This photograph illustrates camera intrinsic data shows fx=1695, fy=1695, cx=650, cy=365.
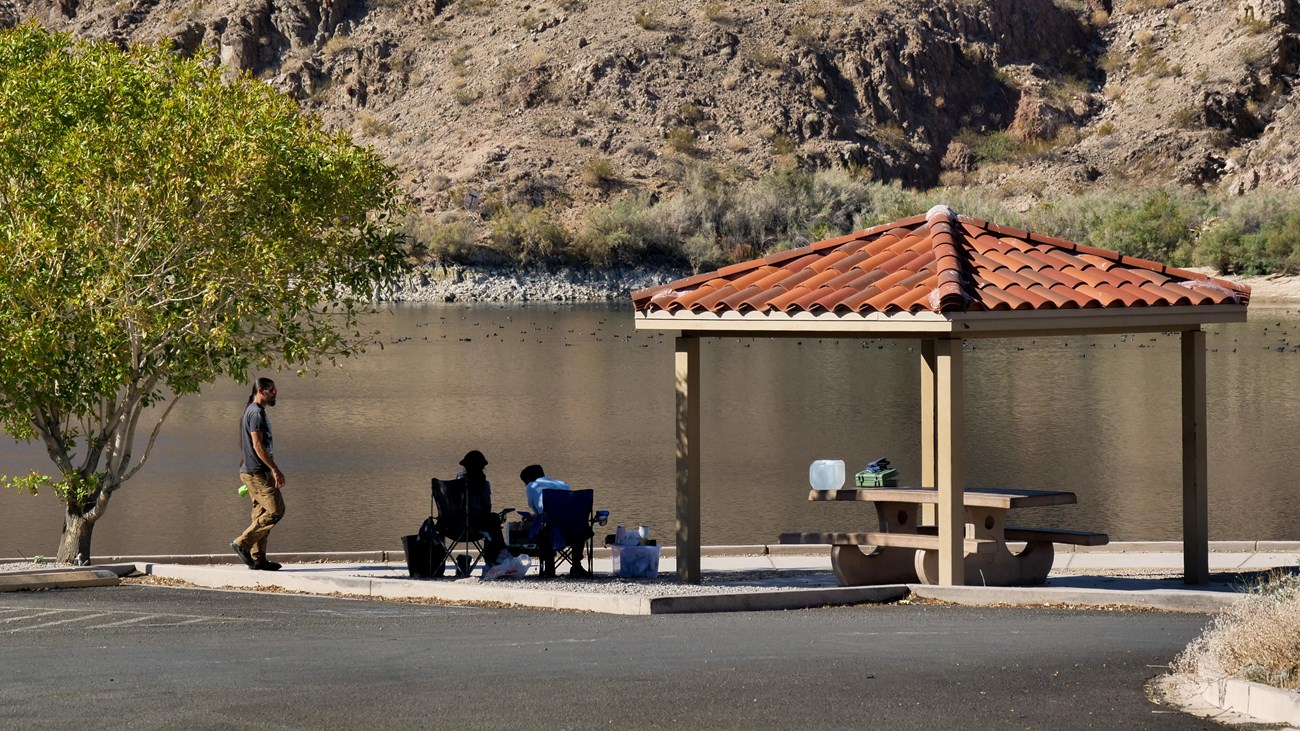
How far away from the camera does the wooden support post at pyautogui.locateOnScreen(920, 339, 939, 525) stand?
1458 cm

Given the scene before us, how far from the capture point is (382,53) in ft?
360

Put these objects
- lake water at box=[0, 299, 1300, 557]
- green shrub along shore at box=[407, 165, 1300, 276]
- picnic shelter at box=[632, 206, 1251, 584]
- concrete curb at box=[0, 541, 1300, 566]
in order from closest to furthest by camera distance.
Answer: picnic shelter at box=[632, 206, 1251, 584], concrete curb at box=[0, 541, 1300, 566], lake water at box=[0, 299, 1300, 557], green shrub along shore at box=[407, 165, 1300, 276]

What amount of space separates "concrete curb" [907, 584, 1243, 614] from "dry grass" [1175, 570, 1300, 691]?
239 cm

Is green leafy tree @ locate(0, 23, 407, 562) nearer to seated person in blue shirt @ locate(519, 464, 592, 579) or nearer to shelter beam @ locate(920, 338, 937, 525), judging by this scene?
seated person in blue shirt @ locate(519, 464, 592, 579)

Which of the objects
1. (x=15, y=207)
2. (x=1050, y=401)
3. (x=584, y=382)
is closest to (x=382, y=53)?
(x=584, y=382)

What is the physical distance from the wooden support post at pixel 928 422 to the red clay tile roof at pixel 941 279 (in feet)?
4.20

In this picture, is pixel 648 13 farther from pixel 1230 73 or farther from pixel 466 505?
pixel 466 505

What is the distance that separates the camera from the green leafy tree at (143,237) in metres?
14.0

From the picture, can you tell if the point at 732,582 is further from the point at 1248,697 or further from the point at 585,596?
the point at 1248,697

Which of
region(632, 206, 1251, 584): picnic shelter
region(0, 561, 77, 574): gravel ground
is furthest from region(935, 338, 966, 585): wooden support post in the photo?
region(0, 561, 77, 574): gravel ground

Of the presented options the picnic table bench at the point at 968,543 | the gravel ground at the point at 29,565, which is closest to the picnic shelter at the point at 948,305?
the picnic table bench at the point at 968,543

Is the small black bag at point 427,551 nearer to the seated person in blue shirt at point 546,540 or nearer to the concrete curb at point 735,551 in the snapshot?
the seated person in blue shirt at point 546,540

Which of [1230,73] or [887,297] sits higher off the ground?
[1230,73]

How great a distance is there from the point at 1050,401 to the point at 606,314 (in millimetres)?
37277
